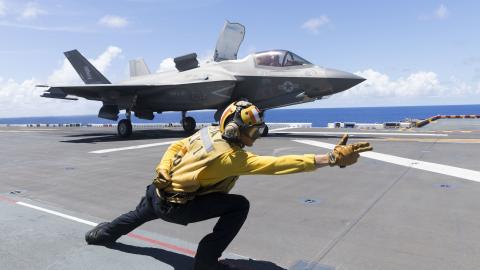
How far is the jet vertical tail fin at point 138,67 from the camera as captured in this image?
23625mm

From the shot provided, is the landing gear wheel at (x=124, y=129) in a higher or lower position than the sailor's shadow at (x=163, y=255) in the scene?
higher

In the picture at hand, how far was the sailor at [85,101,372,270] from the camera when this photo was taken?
9.45 feet

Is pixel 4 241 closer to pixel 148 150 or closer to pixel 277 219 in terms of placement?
pixel 277 219

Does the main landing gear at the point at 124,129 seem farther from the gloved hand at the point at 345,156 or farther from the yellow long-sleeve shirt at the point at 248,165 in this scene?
the gloved hand at the point at 345,156

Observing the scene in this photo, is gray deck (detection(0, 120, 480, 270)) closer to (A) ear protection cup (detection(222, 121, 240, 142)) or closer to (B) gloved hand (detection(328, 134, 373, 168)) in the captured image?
(B) gloved hand (detection(328, 134, 373, 168))

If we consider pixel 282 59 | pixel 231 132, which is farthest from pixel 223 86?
pixel 231 132

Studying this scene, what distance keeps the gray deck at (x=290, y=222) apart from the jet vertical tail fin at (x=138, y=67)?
15716mm

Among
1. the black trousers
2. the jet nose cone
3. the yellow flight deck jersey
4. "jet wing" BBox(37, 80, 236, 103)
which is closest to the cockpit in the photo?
the jet nose cone

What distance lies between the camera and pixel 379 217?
4.86 meters

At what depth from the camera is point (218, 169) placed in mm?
3006

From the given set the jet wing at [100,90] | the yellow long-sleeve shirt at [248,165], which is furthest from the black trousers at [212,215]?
the jet wing at [100,90]

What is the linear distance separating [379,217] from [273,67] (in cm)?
1118

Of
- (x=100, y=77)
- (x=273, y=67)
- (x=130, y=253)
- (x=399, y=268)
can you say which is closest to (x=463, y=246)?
(x=399, y=268)

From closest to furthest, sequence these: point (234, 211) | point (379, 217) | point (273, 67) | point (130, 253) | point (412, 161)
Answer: point (234, 211) → point (130, 253) → point (379, 217) → point (412, 161) → point (273, 67)
